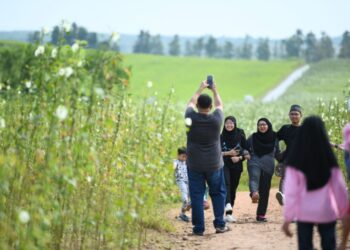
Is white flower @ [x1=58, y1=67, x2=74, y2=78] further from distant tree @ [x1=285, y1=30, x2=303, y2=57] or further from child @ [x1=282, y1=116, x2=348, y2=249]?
distant tree @ [x1=285, y1=30, x2=303, y2=57]

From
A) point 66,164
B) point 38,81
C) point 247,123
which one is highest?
point 38,81

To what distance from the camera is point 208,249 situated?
28.7 ft

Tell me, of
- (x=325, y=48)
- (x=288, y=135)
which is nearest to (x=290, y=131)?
(x=288, y=135)

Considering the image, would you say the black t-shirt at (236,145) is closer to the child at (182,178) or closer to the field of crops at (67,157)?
the child at (182,178)

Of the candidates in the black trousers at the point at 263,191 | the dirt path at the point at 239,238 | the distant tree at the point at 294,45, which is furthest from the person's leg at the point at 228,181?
the distant tree at the point at 294,45

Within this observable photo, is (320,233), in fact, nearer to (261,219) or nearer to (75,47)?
(75,47)

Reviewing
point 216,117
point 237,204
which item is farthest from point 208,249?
point 237,204

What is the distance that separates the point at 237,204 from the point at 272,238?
182 inches

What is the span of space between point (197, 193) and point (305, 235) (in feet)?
11.9

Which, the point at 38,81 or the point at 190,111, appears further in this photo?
the point at 190,111

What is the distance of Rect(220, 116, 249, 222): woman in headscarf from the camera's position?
432 inches

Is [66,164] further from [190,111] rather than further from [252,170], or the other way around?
[252,170]

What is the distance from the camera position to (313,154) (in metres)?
5.85

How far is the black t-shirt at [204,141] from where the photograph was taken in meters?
9.15
